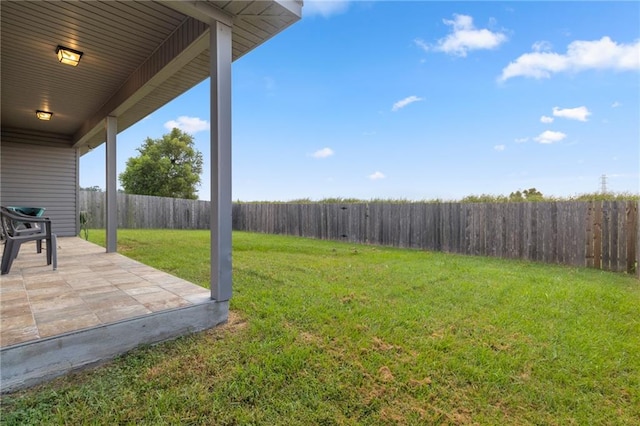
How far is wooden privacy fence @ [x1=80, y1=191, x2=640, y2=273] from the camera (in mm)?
5289

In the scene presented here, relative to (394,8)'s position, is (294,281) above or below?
below

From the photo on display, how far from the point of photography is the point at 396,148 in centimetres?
1090

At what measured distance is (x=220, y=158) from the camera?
2578 mm

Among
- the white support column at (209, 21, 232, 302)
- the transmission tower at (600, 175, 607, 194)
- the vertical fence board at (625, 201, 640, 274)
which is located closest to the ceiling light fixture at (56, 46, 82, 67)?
the white support column at (209, 21, 232, 302)

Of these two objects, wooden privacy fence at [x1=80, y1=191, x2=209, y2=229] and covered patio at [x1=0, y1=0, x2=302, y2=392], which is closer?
covered patio at [x1=0, y1=0, x2=302, y2=392]

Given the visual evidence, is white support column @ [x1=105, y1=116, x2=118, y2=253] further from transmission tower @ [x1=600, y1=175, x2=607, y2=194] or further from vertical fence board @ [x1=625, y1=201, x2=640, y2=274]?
transmission tower @ [x1=600, y1=175, x2=607, y2=194]

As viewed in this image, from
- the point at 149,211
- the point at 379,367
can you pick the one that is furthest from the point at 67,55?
the point at 149,211

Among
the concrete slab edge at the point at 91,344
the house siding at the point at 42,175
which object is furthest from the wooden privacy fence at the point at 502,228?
the house siding at the point at 42,175

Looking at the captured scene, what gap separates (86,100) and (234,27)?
12.5 ft

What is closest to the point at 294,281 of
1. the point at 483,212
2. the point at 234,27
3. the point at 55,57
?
the point at 234,27

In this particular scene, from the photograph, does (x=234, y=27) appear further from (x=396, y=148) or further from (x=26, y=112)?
(x=396, y=148)

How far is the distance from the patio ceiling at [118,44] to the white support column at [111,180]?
1.02ft

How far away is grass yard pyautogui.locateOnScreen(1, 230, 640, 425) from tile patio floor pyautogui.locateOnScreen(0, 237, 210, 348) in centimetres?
35

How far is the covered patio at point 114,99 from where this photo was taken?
6.59ft
